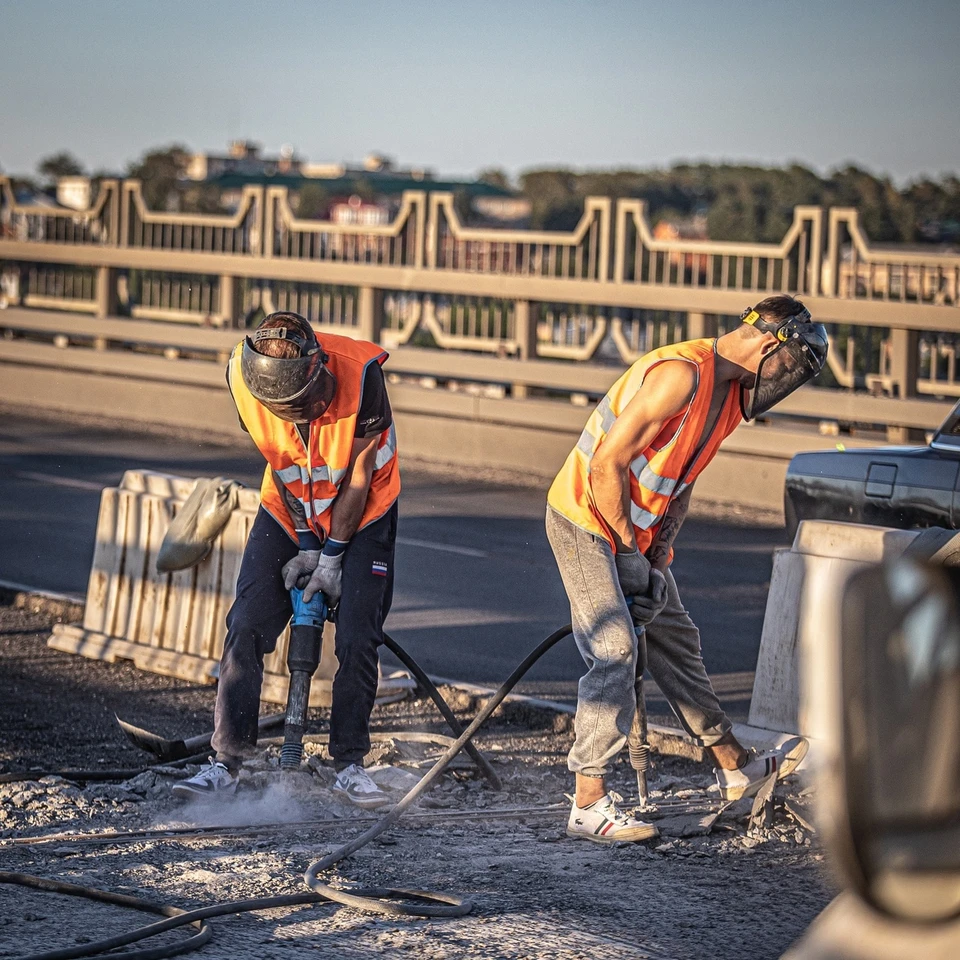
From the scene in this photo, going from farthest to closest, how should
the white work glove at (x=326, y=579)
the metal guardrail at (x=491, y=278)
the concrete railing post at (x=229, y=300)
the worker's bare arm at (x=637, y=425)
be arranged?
the concrete railing post at (x=229, y=300) → the metal guardrail at (x=491, y=278) → the white work glove at (x=326, y=579) → the worker's bare arm at (x=637, y=425)

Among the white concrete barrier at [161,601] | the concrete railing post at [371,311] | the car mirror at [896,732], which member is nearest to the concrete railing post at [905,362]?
the concrete railing post at [371,311]

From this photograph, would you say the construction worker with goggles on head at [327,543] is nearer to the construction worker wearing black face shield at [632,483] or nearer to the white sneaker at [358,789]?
the white sneaker at [358,789]

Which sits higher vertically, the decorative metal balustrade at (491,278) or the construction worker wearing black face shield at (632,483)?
the decorative metal balustrade at (491,278)

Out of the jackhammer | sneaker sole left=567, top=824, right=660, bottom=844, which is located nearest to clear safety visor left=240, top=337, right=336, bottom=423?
the jackhammer

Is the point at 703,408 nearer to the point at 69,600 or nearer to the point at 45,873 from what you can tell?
the point at 45,873

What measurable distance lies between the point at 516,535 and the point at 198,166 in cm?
13939

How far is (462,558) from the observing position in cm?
1184

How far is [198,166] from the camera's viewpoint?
14650cm

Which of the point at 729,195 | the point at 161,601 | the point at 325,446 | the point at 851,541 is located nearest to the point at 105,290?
the point at 161,601

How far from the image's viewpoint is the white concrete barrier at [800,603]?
615 centimetres

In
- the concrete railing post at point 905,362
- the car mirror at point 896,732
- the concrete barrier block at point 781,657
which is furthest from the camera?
the concrete railing post at point 905,362

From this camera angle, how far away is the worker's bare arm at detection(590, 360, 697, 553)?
514 cm

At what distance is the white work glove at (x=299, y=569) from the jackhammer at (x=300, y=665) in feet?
0.13

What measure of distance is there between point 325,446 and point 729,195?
294 ft
